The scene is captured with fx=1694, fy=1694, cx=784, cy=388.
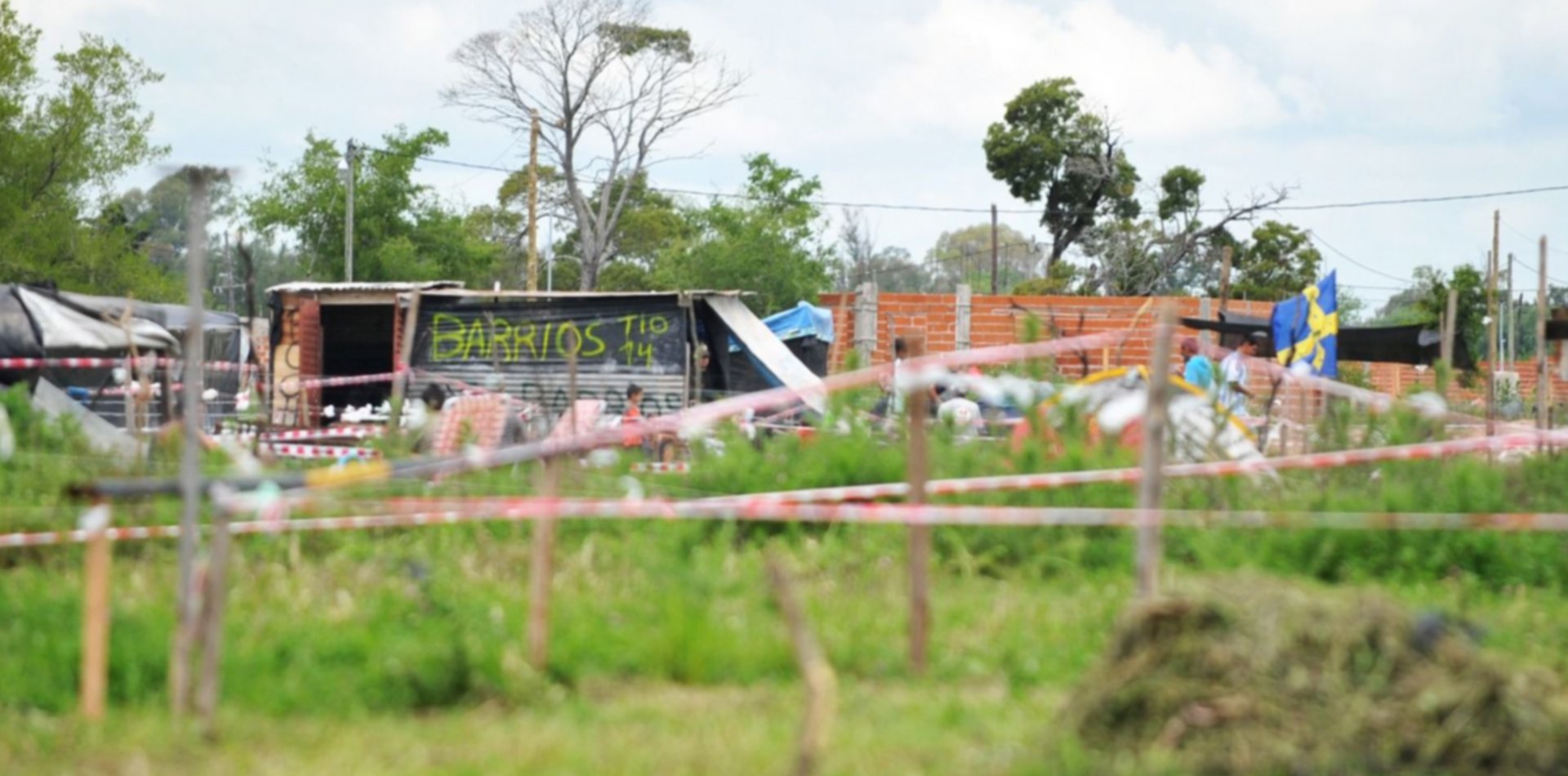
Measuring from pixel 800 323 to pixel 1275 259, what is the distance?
21.8 m

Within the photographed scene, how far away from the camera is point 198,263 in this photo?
511 cm

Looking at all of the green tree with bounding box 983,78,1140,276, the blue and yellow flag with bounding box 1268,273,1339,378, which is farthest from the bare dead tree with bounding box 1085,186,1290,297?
the blue and yellow flag with bounding box 1268,273,1339,378

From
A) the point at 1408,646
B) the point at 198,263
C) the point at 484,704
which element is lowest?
the point at 484,704

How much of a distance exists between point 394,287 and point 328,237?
87.3 feet

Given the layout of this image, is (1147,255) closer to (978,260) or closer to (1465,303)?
(1465,303)

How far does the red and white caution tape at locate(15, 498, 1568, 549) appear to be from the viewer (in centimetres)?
582

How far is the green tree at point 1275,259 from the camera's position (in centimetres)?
4178

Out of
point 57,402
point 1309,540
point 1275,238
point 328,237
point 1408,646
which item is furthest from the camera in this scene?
point 328,237

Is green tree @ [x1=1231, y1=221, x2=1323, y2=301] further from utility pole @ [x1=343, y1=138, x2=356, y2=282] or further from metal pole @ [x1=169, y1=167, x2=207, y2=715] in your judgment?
metal pole @ [x1=169, y1=167, x2=207, y2=715]

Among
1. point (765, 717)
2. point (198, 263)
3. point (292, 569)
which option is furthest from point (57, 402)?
point (765, 717)

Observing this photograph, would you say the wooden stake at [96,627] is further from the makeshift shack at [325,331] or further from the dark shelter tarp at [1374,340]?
the makeshift shack at [325,331]

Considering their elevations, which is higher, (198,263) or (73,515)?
(198,263)

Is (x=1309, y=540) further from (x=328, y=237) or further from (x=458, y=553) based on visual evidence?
(x=328, y=237)

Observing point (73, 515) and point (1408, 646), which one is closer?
point (1408, 646)
